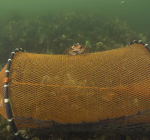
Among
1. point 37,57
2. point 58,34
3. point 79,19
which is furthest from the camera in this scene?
point 79,19

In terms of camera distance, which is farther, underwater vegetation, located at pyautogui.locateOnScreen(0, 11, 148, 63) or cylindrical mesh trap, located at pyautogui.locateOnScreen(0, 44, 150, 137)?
underwater vegetation, located at pyautogui.locateOnScreen(0, 11, 148, 63)

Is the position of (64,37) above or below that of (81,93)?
above

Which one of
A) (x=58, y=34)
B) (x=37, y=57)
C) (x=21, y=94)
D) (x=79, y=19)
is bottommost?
(x=21, y=94)

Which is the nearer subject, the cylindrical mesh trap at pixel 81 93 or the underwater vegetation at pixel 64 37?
the cylindrical mesh trap at pixel 81 93

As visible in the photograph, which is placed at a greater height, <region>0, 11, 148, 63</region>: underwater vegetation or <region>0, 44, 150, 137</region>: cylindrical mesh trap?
<region>0, 11, 148, 63</region>: underwater vegetation

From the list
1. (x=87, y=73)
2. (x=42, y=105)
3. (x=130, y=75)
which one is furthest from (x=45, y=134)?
(x=130, y=75)

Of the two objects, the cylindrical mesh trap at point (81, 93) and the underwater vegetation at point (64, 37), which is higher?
the underwater vegetation at point (64, 37)

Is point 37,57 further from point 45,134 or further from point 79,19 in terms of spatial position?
point 79,19

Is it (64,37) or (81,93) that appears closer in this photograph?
(81,93)
